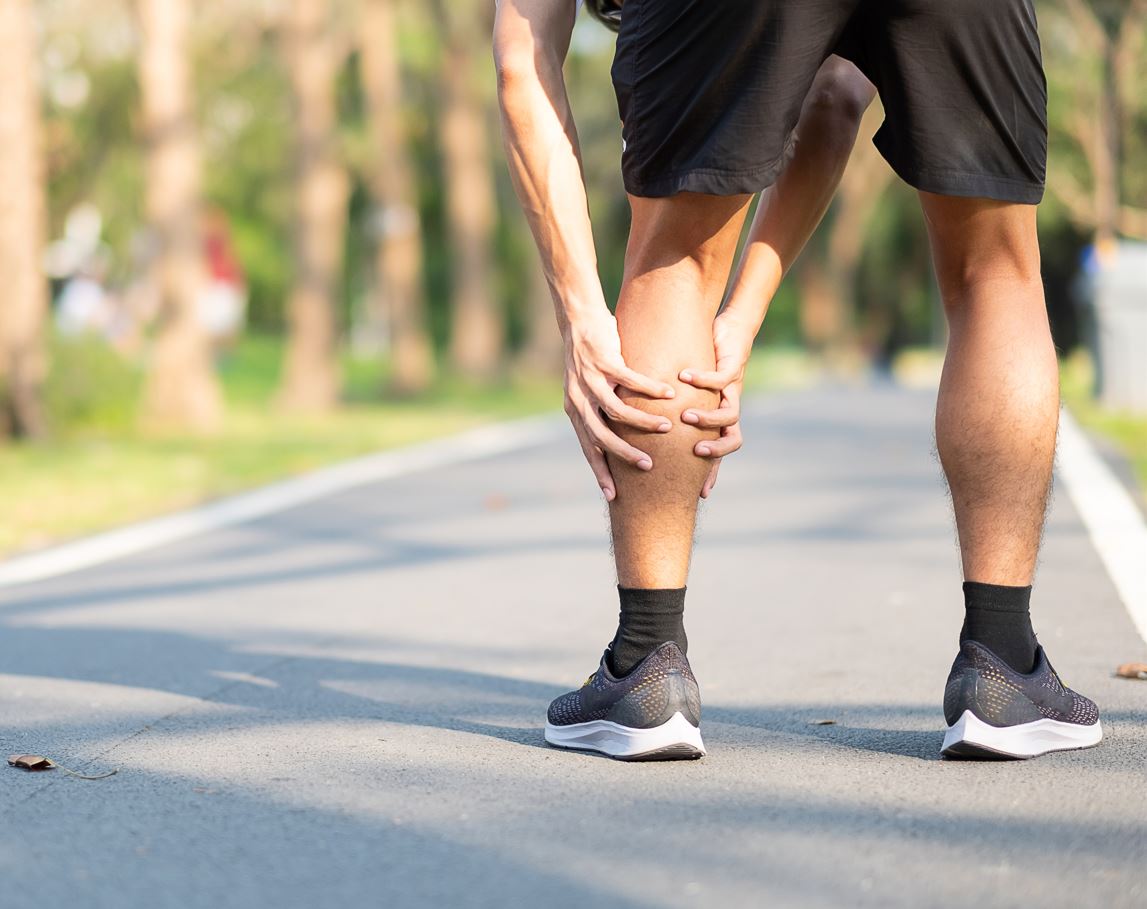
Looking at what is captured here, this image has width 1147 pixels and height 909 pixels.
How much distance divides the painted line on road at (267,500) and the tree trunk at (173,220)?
2.51m

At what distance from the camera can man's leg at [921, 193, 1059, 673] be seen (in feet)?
9.77

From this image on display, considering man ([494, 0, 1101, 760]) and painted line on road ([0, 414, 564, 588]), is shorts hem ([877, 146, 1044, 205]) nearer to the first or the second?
man ([494, 0, 1101, 760])

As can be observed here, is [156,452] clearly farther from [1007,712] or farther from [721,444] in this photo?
[1007,712]

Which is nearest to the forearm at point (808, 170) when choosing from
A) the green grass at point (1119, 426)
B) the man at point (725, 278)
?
the man at point (725, 278)

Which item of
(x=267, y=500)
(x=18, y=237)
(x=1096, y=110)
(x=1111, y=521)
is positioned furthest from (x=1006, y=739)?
(x=1096, y=110)

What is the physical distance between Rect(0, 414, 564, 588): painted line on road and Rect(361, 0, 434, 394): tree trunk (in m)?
8.10

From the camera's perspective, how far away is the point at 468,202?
25.4 meters

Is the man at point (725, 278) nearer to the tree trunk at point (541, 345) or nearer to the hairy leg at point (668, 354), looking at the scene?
the hairy leg at point (668, 354)

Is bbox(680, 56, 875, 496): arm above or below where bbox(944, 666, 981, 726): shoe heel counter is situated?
above

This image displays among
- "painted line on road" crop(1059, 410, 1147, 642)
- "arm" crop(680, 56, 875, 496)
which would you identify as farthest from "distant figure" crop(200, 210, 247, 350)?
"arm" crop(680, 56, 875, 496)

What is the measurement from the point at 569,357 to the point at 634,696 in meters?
0.56

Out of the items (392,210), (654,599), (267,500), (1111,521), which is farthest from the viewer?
(392,210)

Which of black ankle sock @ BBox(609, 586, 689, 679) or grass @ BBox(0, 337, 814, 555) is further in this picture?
grass @ BBox(0, 337, 814, 555)

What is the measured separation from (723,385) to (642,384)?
0.47 ft
